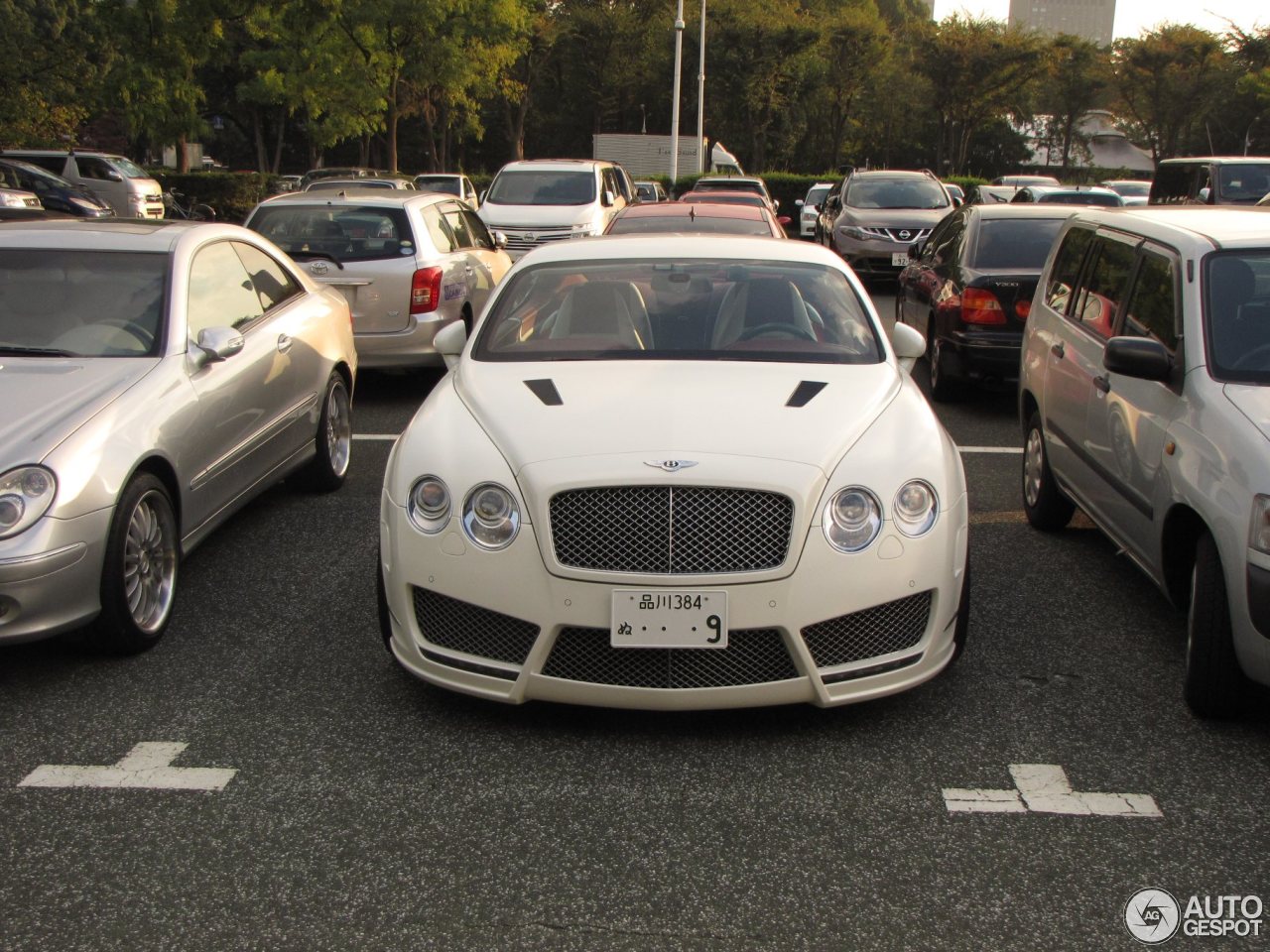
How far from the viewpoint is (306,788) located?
144 inches

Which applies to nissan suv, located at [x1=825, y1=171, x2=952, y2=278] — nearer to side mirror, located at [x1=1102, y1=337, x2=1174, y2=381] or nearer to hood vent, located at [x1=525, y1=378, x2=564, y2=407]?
side mirror, located at [x1=1102, y1=337, x2=1174, y2=381]

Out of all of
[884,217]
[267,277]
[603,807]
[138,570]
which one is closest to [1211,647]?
[603,807]

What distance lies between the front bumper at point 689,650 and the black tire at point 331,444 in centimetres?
296

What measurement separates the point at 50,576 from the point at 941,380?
22.6 feet

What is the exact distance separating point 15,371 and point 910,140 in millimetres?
69219

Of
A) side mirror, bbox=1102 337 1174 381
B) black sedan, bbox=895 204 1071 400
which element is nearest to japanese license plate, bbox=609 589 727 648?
side mirror, bbox=1102 337 1174 381

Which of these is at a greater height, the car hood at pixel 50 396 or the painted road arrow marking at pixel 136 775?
the car hood at pixel 50 396

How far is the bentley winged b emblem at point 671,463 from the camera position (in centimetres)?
385

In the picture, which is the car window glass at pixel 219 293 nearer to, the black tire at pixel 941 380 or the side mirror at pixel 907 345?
the side mirror at pixel 907 345

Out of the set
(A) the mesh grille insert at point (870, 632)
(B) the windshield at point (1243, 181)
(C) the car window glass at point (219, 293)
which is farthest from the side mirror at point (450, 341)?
(B) the windshield at point (1243, 181)

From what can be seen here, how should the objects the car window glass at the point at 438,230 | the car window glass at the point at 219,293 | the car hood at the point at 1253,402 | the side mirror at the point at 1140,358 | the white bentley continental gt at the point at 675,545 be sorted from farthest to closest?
the car window glass at the point at 438,230 → the car window glass at the point at 219,293 → the side mirror at the point at 1140,358 → the car hood at the point at 1253,402 → the white bentley continental gt at the point at 675,545

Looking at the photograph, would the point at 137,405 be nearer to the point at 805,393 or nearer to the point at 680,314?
the point at 680,314

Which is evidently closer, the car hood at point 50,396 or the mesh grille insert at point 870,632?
the mesh grille insert at point 870,632

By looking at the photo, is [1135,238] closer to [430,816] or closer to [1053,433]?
[1053,433]
